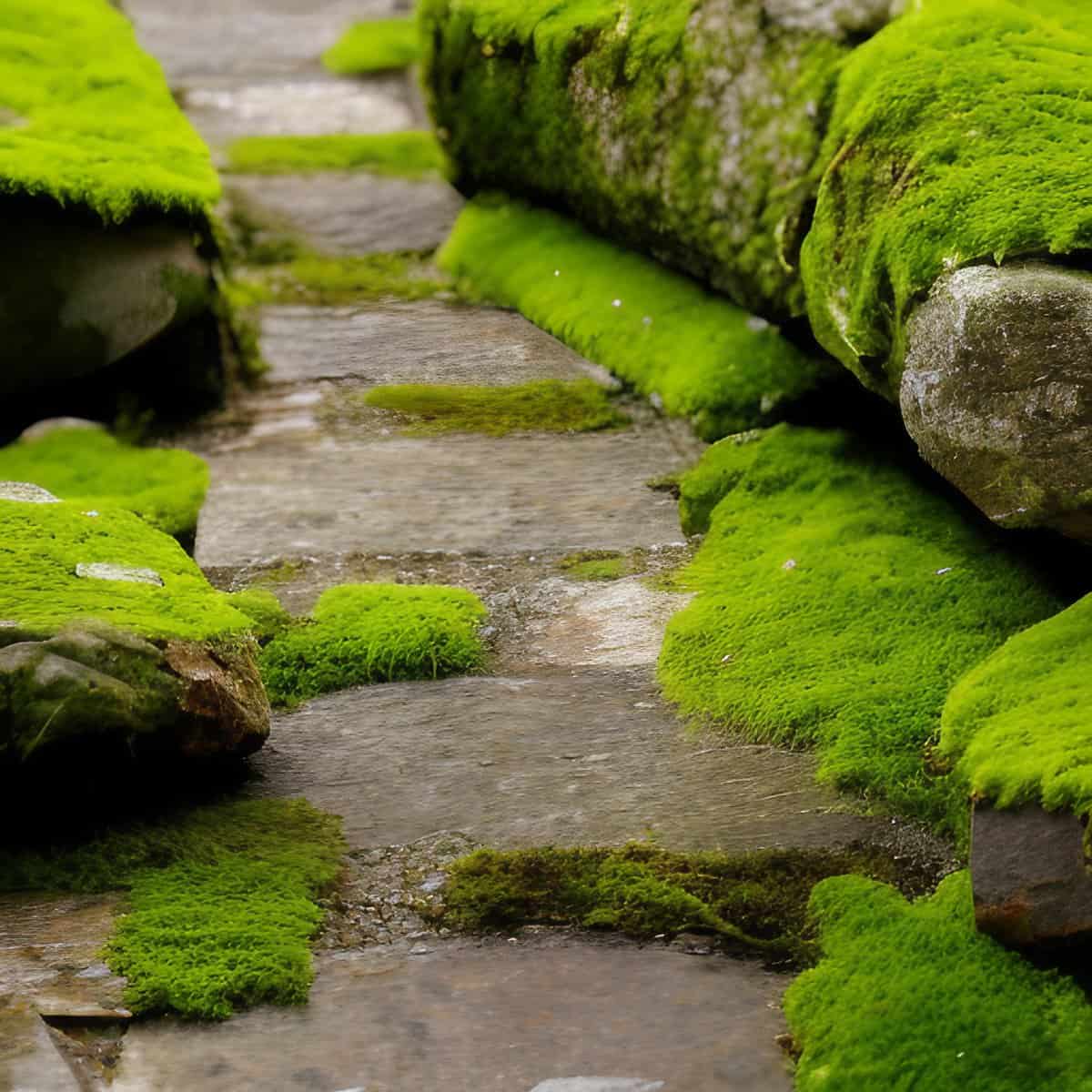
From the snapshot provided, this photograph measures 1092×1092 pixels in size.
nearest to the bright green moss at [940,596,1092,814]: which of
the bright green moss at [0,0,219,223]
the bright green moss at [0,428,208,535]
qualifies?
the bright green moss at [0,428,208,535]

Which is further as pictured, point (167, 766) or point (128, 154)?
point (128, 154)

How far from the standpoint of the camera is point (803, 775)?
166 inches

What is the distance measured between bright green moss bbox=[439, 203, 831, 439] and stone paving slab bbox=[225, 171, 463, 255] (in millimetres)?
372

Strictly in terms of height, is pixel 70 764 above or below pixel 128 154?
below

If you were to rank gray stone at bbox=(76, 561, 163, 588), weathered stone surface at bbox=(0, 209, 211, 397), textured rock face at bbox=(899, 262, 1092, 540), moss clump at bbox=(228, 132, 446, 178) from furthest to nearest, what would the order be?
moss clump at bbox=(228, 132, 446, 178), weathered stone surface at bbox=(0, 209, 211, 397), gray stone at bbox=(76, 561, 163, 588), textured rock face at bbox=(899, 262, 1092, 540)

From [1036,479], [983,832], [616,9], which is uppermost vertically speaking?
[616,9]

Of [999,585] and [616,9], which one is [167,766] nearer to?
[999,585]

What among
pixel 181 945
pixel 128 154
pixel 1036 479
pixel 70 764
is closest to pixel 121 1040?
pixel 181 945

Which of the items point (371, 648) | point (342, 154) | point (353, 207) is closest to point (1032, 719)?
point (371, 648)

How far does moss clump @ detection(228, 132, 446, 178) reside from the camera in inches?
381

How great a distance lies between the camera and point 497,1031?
3.35m

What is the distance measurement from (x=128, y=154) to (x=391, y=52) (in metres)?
5.03

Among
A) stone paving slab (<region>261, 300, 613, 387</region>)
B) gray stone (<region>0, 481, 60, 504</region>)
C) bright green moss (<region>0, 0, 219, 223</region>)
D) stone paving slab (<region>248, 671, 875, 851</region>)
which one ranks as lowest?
stone paving slab (<region>248, 671, 875, 851</region>)

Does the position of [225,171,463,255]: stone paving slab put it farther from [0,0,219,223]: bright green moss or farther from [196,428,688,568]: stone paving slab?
→ [196,428,688,568]: stone paving slab
